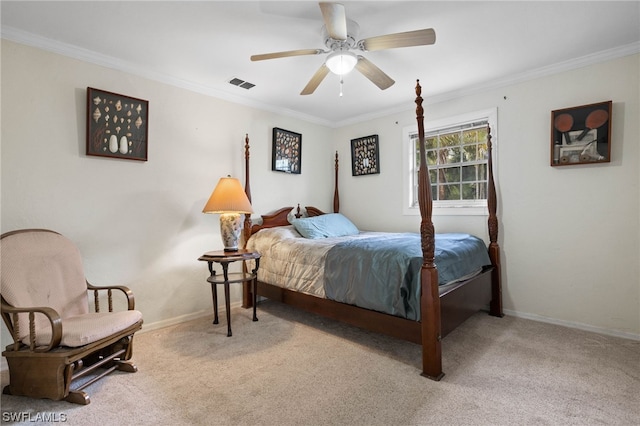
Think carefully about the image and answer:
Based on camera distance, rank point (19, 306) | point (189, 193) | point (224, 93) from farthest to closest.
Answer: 1. point (224, 93)
2. point (189, 193)
3. point (19, 306)

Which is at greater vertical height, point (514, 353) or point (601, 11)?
point (601, 11)

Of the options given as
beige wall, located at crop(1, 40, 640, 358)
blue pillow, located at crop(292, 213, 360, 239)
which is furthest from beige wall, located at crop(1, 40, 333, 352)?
blue pillow, located at crop(292, 213, 360, 239)

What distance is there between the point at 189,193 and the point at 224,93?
124 cm

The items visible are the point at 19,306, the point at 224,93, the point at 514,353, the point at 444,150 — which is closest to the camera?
the point at 19,306

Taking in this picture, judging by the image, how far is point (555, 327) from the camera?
289cm

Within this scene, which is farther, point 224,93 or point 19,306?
point 224,93

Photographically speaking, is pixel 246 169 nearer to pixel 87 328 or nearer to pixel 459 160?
pixel 87 328

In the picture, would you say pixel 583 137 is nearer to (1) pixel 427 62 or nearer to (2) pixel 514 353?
(1) pixel 427 62

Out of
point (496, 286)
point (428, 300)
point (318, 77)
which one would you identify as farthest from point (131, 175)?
point (496, 286)

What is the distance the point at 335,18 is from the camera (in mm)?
1860

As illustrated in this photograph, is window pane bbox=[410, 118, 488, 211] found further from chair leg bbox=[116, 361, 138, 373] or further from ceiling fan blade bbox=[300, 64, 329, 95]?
chair leg bbox=[116, 361, 138, 373]

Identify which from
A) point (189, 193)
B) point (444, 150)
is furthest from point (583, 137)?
point (189, 193)

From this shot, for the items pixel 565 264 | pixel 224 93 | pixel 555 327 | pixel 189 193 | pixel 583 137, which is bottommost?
pixel 555 327

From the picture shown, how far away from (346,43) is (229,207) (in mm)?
1742
